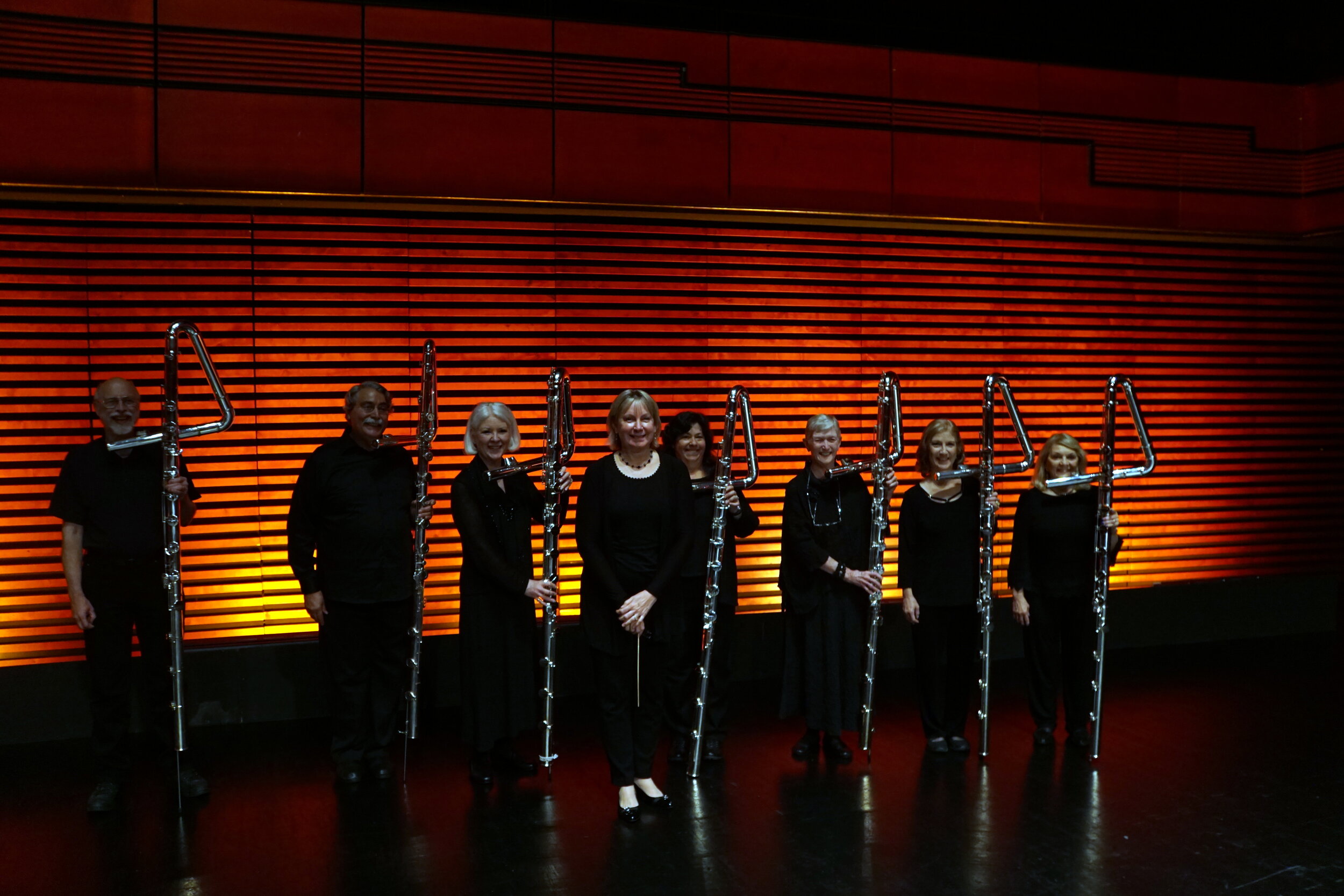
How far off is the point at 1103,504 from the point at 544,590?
243 cm

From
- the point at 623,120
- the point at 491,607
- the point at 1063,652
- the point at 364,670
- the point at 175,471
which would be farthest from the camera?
the point at 623,120

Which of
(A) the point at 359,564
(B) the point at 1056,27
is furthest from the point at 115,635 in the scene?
(B) the point at 1056,27

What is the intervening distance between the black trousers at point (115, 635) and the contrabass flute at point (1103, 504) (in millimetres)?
3815

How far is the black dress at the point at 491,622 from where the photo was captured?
173 inches

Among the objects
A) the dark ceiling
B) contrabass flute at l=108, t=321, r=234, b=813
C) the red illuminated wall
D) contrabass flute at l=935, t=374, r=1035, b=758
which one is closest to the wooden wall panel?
the red illuminated wall

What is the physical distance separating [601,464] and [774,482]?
8.74 feet

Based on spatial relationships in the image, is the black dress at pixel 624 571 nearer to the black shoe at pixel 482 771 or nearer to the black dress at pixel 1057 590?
the black shoe at pixel 482 771

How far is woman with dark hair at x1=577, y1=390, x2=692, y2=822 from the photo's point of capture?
3.90 meters

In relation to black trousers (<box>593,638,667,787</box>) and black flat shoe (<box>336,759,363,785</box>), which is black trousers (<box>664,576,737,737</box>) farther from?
black flat shoe (<box>336,759,363,785</box>)

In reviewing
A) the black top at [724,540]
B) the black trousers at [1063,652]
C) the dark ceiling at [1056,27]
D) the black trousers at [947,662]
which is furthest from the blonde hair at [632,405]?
the dark ceiling at [1056,27]

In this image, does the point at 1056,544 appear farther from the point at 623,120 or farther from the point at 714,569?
the point at 623,120

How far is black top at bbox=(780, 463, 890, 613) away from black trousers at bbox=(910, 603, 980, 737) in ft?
1.15

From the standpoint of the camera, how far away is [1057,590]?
15.7 feet

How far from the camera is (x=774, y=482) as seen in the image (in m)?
6.48
